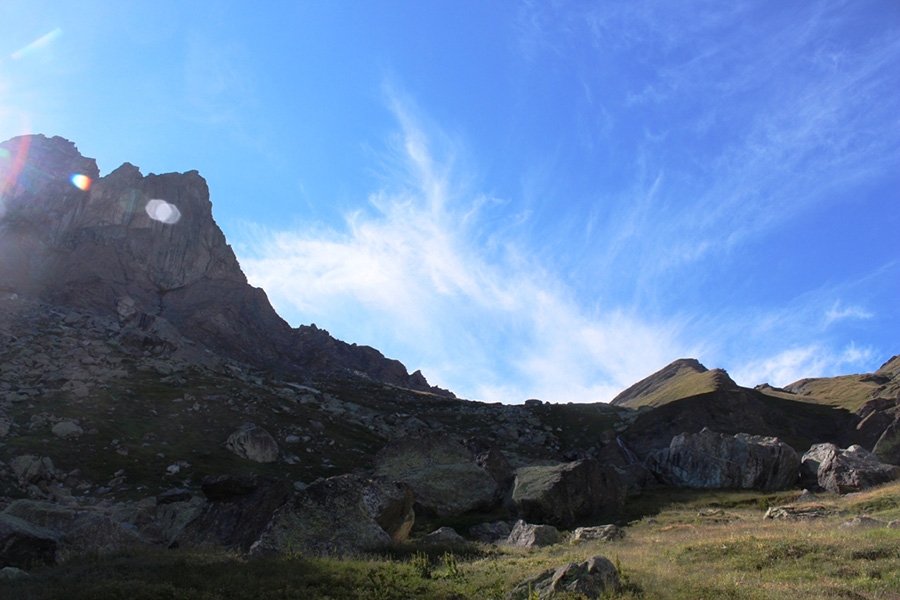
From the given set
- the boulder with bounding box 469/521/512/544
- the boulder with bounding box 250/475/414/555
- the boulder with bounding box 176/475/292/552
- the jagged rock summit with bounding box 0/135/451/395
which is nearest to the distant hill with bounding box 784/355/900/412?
the boulder with bounding box 469/521/512/544

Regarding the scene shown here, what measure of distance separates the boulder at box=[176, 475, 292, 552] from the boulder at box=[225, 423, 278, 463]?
90.3 feet

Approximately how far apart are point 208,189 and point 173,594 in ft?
631

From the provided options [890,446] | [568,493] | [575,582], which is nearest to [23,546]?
[575,582]

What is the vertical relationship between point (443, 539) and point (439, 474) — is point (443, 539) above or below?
below

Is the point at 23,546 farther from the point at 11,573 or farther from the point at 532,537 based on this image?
the point at 532,537

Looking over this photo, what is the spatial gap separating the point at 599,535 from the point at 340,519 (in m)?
12.9

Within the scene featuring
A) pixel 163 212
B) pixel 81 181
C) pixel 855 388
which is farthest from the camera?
pixel 163 212

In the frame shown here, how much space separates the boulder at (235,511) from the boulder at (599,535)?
14439mm

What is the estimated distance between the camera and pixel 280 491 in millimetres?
30750

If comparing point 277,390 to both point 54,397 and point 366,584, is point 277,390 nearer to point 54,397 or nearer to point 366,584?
point 54,397

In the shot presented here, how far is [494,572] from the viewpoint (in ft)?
63.0

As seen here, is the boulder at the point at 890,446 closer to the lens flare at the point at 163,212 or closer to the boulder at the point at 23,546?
the boulder at the point at 23,546

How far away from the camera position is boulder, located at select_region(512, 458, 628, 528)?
39219mm

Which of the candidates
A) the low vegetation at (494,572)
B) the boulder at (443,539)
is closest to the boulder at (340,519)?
the boulder at (443,539)
